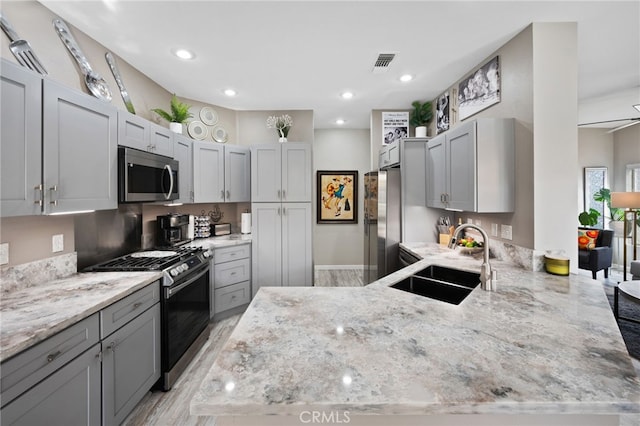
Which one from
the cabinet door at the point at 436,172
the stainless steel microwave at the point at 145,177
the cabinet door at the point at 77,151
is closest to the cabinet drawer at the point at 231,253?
the stainless steel microwave at the point at 145,177

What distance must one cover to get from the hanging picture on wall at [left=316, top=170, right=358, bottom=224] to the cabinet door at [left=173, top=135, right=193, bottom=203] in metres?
2.69

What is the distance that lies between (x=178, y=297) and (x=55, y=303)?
873mm

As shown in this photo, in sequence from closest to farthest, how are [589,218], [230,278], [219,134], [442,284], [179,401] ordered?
[442,284], [179,401], [230,278], [219,134], [589,218]

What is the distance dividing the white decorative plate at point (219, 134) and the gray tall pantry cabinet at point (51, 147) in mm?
1925

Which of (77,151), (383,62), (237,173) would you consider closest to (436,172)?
(383,62)

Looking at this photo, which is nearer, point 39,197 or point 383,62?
point 39,197

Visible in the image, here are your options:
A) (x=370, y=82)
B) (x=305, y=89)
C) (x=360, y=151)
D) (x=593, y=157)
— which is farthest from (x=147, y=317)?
(x=593, y=157)

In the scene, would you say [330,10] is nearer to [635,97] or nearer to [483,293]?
[483,293]

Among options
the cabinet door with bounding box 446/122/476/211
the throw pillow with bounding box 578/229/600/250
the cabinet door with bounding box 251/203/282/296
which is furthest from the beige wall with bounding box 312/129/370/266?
the throw pillow with bounding box 578/229/600/250

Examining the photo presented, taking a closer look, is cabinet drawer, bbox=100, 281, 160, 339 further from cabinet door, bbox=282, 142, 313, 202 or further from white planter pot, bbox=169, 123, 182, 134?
cabinet door, bbox=282, 142, 313, 202

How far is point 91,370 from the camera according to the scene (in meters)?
1.44

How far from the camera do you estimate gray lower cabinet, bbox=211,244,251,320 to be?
10.4 feet

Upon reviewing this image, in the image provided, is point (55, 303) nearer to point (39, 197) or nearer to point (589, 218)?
Answer: point (39, 197)

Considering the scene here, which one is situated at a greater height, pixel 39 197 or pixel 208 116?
pixel 208 116
